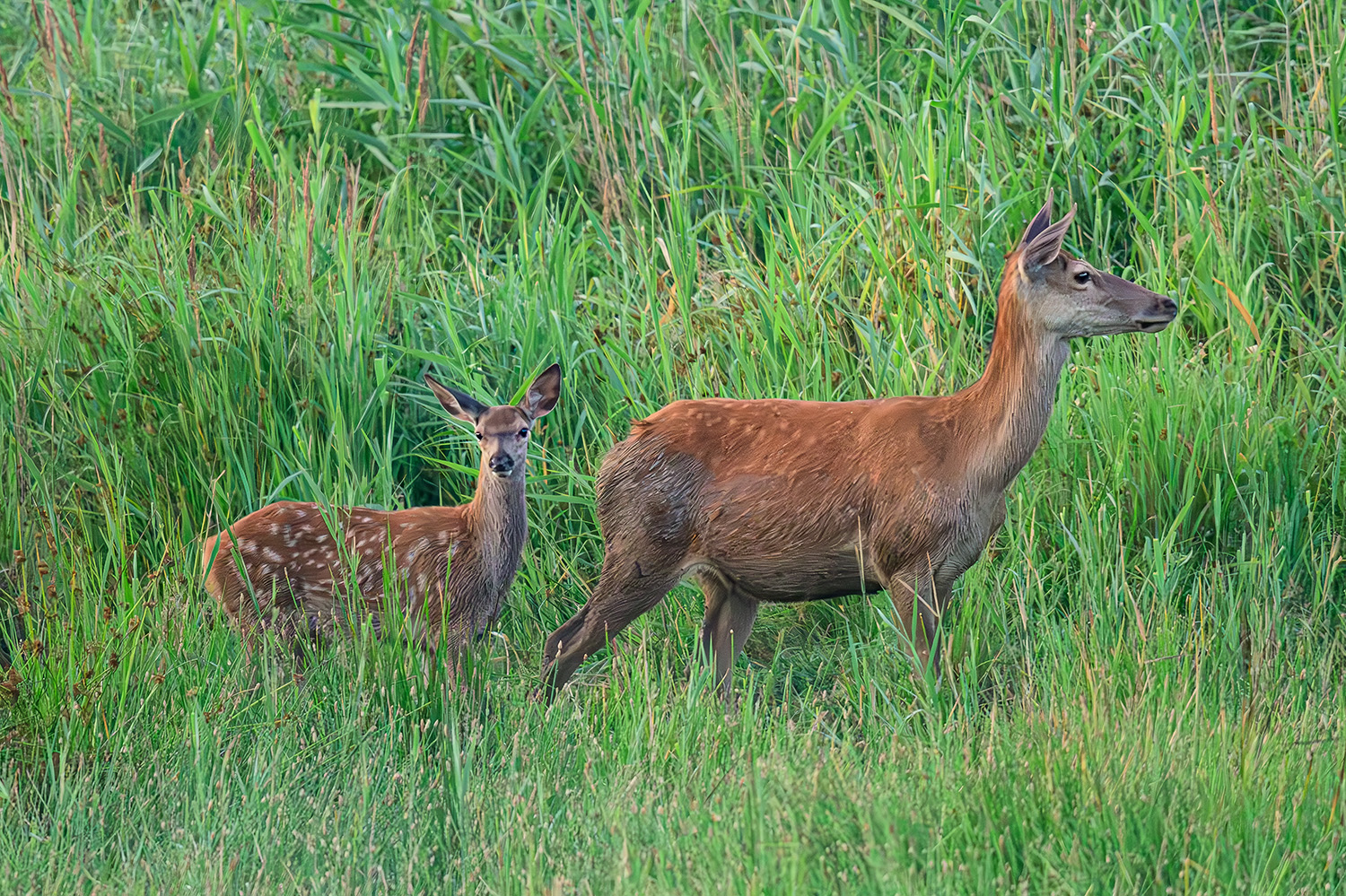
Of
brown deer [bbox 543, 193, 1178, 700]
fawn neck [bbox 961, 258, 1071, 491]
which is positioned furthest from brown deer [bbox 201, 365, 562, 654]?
fawn neck [bbox 961, 258, 1071, 491]

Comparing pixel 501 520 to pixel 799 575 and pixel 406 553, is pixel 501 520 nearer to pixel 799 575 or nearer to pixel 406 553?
pixel 406 553

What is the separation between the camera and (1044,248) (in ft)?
17.9

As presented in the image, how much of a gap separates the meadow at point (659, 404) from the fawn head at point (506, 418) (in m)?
0.39

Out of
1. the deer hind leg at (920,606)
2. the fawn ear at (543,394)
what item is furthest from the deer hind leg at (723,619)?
the fawn ear at (543,394)

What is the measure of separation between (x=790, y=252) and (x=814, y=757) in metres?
3.24

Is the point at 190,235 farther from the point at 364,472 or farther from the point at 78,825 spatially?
the point at 78,825

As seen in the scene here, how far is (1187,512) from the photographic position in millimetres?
5836

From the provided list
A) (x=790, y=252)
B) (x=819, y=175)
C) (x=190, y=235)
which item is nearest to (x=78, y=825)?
(x=190, y=235)

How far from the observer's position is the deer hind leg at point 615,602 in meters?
5.77

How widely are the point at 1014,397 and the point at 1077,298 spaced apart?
1.18 ft

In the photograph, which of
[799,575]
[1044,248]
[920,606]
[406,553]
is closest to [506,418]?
[406,553]

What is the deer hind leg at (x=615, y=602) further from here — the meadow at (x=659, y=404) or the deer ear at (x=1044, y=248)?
the deer ear at (x=1044, y=248)

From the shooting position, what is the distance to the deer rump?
5.54 meters

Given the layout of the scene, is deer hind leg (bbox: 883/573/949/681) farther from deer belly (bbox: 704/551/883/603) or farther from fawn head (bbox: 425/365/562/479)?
fawn head (bbox: 425/365/562/479)
